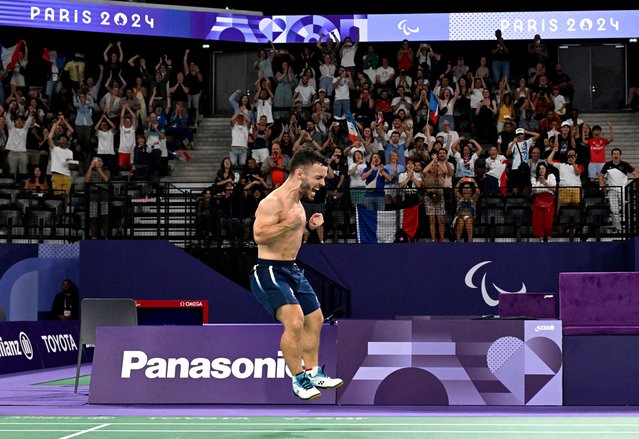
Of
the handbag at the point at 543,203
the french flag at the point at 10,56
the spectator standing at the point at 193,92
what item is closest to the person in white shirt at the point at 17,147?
the french flag at the point at 10,56

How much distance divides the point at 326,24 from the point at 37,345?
1432 centimetres

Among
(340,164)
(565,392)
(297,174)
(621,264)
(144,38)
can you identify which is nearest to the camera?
(297,174)

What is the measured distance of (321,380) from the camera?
10.2 m

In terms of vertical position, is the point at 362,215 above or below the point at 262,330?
above

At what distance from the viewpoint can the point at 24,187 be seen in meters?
23.0

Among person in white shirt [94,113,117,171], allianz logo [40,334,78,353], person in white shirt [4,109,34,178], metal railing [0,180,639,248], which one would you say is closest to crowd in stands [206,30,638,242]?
metal railing [0,180,639,248]

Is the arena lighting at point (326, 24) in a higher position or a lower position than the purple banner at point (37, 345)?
higher

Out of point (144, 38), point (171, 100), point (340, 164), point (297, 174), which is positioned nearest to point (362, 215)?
point (340, 164)

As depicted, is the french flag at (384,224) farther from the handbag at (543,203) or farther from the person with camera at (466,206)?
the handbag at (543,203)

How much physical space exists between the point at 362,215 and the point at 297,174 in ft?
37.6

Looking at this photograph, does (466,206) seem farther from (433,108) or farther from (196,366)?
(196,366)

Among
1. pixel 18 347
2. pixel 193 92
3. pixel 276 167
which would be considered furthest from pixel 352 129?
pixel 18 347

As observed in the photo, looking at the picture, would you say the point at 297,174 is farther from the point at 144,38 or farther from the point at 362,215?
the point at 144,38

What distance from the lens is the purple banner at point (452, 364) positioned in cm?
1167
